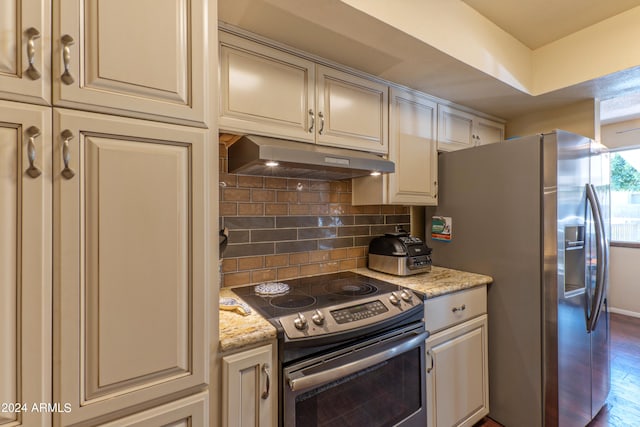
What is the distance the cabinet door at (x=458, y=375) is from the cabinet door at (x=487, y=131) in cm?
143

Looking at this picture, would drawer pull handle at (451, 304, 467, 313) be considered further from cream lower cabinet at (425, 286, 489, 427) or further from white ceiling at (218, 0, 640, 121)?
white ceiling at (218, 0, 640, 121)

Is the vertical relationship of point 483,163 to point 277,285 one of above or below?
above

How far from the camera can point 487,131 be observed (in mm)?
2494

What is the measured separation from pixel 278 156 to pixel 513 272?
150 cm

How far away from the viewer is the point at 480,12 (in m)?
1.70

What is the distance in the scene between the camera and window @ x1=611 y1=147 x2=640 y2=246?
3631 mm

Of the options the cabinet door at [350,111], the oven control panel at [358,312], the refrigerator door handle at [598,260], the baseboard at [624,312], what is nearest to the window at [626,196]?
the baseboard at [624,312]

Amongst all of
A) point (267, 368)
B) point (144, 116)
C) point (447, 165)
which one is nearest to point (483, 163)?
point (447, 165)

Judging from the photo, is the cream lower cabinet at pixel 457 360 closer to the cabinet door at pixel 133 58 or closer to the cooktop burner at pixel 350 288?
the cooktop burner at pixel 350 288

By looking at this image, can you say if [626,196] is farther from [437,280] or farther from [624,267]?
[437,280]

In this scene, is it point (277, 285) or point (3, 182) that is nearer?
point (3, 182)

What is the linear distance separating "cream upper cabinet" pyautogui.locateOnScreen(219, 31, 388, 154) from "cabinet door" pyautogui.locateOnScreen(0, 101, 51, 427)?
0.69 m

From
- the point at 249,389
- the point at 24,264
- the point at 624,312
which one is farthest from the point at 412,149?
the point at 624,312

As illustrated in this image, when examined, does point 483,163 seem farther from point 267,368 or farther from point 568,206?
point 267,368
